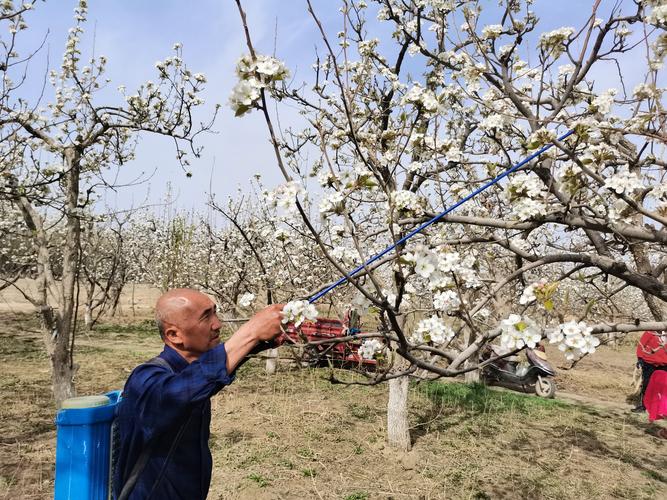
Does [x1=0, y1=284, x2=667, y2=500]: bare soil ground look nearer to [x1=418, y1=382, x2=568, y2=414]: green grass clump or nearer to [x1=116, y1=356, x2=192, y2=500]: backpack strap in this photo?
[x1=418, y1=382, x2=568, y2=414]: green grass clump

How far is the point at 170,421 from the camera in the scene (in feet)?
5.46

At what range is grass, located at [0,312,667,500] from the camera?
4734 millimetres

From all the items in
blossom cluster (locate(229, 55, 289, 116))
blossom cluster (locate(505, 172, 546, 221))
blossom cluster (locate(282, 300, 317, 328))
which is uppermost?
blossom cluster (locate(229, 55, 289, 116))

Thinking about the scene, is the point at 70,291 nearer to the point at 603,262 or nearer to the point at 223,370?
the point at 223,370

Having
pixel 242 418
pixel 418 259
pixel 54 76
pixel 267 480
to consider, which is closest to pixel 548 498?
pixel 267 480

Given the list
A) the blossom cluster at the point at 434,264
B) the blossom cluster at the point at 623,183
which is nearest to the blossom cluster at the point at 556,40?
the blossom cluster at the point at 623,183

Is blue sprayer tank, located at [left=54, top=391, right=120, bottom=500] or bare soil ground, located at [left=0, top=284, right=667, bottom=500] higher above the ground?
blue sprayer tank, located at [left=54, top=391, right=120, bottom=500]

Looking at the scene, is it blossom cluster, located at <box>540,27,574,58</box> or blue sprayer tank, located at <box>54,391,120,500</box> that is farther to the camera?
blossom cluster, located at <box>540,27,574,58</box>

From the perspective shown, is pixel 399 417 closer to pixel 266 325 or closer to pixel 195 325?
pixel 195 325

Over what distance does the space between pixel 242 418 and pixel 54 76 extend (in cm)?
502

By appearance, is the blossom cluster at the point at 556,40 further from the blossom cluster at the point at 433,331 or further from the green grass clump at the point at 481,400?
the green grass clump at the point at 481,400

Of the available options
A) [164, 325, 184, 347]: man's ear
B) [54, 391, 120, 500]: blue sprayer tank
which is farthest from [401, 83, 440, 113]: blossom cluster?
[54, 391, 120, 500]: blue sprayer tank

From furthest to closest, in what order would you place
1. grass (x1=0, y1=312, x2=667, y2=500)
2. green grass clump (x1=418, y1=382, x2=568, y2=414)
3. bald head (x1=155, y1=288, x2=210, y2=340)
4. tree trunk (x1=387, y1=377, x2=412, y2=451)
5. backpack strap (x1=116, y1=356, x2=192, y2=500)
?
green grass clump (x1=418, y1=382, x2=568, y2=414), tree trunk (x1=387, y1=377, x2=412, y2=451), grass (x1=0, y1=312, x2=667, y2=500), bald head (x1=155, y1=288, x2=210, y2=340), backpack strap (x1=116, y1=356, x2=192, y2=500)

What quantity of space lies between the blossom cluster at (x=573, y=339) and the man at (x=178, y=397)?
3.36ft
